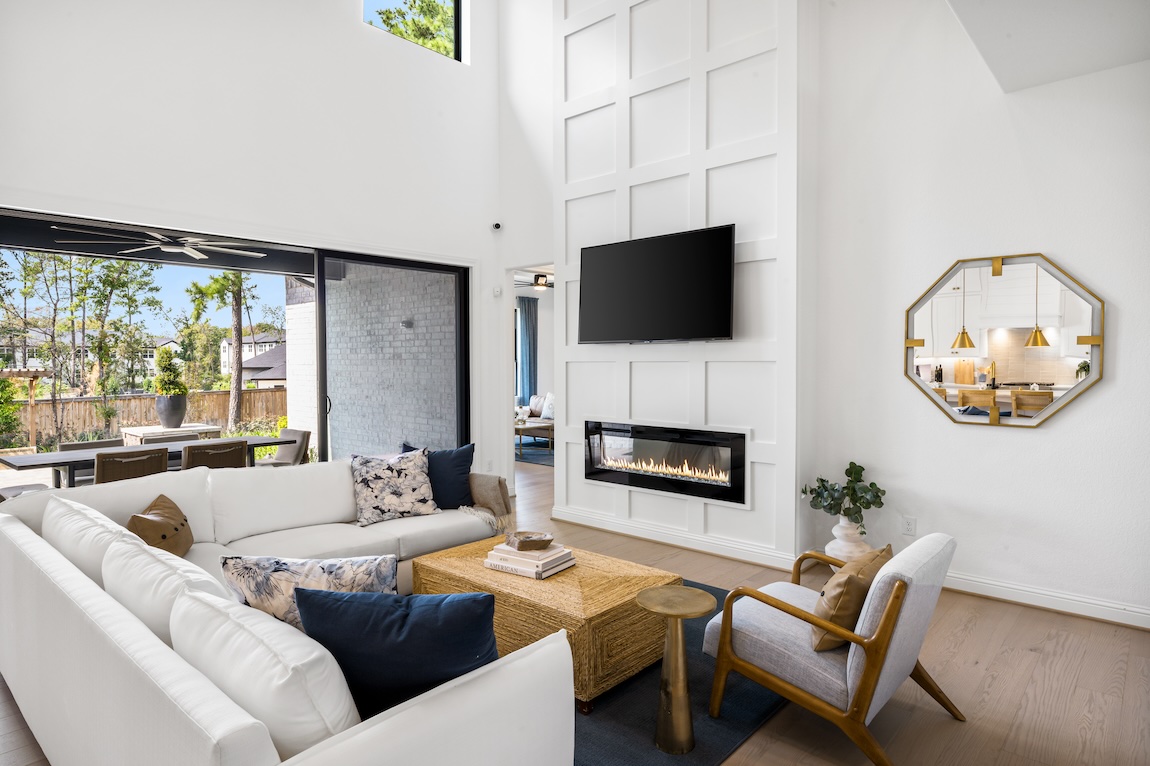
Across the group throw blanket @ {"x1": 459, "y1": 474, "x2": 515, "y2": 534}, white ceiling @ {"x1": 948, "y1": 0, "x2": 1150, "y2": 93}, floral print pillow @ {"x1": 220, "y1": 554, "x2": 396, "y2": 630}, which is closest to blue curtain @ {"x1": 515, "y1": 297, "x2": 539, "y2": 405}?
throw blanket @ {"x1": 459, "y1": 474, "x2": 515, "y2": 534}

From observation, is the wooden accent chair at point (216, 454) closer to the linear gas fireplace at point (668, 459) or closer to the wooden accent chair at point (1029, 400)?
the linear gas fireplace at point (668, 459)

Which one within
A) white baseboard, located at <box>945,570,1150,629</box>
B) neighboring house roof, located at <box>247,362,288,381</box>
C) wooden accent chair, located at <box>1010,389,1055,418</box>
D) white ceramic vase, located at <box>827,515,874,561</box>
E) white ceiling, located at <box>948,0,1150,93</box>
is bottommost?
white baseboard, located at <box>945,570,1150,629</box>

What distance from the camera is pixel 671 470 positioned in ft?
15.8

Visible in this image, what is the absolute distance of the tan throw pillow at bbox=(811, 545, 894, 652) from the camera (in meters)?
2.23

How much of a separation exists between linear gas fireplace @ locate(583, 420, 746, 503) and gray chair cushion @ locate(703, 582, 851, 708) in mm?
1845

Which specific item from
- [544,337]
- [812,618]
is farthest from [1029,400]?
[544,337]

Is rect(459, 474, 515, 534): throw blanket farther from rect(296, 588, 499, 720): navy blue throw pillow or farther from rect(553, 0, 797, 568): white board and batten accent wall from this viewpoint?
rect(296, 588, 499, 720): navy blue throw pillow

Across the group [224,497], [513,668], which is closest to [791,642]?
[513,668]

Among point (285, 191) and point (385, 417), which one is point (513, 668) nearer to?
point (285, 191)

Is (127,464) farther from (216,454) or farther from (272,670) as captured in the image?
(272,670)

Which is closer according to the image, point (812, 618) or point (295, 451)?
point (812, 618)

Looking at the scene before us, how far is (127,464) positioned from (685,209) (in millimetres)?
4065

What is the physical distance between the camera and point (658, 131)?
4.86 m

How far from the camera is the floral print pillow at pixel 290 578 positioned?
176 cm
